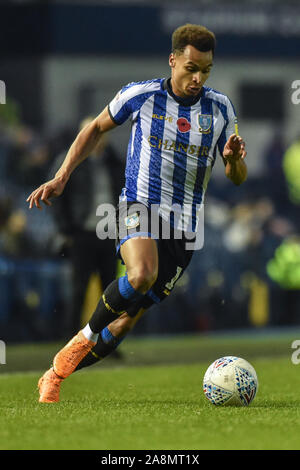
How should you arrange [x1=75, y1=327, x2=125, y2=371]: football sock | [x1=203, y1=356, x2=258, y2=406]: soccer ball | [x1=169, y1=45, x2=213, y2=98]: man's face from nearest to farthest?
[x1=203, y1=356, x2=258, y2=406]: soccer ball → [x1=169, y1=45, x2=213, y2=98]: man's face → [x1=75, y1=327, x2=125, y2=371]: football sock

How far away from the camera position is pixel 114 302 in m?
5.99

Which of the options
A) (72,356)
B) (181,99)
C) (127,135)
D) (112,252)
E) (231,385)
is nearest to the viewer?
(231,385)

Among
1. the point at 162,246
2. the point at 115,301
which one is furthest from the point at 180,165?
the point at 115,301

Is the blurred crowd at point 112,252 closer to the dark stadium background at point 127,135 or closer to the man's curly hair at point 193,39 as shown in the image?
the dark stadium background at point 127,135

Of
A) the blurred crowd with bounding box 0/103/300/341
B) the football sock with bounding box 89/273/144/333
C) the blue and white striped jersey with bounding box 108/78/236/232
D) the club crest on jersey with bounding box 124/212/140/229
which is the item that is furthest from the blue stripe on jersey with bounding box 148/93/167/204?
the blurred crowd with bounding box 0/103/300/341

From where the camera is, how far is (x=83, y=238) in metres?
10.2

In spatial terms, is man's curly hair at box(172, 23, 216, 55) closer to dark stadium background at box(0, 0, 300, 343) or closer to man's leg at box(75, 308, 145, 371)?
man's leg at box(75, 308, 145, 371)

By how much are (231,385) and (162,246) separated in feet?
3.33

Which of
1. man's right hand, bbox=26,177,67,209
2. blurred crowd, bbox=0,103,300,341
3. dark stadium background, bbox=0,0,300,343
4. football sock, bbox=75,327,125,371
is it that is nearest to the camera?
man's right hand, bbox=26,177,67,209

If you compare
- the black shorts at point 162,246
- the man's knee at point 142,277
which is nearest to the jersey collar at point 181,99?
the black shorts at point 162,246

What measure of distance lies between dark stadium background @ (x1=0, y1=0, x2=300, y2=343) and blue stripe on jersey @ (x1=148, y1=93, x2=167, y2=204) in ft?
13.8

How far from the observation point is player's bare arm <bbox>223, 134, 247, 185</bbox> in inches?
231

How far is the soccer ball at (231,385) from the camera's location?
5.85m

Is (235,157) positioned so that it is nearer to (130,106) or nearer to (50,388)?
(130,106)
